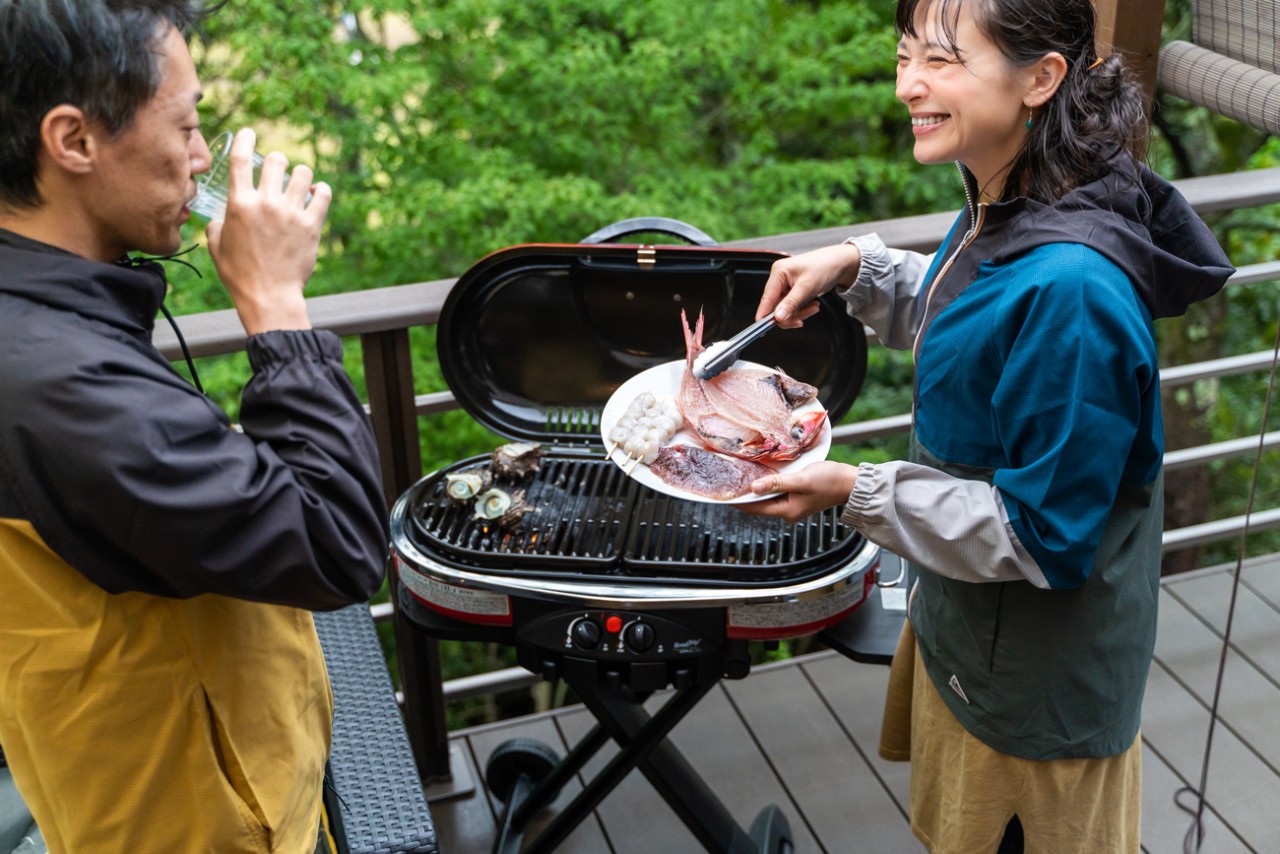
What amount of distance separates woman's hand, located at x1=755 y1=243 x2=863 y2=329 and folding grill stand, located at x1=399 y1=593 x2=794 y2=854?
0.52 m

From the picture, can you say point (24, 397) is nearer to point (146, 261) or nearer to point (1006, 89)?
point (146, 261)

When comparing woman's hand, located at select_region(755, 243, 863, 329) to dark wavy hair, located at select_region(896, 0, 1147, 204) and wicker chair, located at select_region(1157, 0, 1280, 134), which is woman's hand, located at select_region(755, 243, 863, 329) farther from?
wicker chair, located at select_region(1157, 0, 1280, 134)

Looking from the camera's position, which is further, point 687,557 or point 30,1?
point 687,557

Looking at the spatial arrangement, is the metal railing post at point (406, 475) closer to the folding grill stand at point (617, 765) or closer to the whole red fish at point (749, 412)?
the folding grill stand at point (617, 765)

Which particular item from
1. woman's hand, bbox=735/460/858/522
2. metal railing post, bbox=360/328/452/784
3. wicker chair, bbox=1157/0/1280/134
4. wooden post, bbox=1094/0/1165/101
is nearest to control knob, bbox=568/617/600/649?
woman's hand, bbox=735/460/858/522

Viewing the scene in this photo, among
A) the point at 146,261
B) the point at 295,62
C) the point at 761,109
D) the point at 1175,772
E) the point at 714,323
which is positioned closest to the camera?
the point at 146,261

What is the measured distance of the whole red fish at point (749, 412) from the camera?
5.67ft

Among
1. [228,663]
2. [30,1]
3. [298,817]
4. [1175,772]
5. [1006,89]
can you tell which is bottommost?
[1175,772]

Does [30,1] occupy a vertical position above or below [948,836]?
above

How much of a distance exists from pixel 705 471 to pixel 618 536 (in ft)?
0.95

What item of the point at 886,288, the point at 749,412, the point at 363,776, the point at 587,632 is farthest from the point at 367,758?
the point at 886,288

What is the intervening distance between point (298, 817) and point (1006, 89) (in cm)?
121

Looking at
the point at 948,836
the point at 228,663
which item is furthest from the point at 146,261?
the point at 948,836

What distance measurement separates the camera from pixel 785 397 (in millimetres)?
1842
